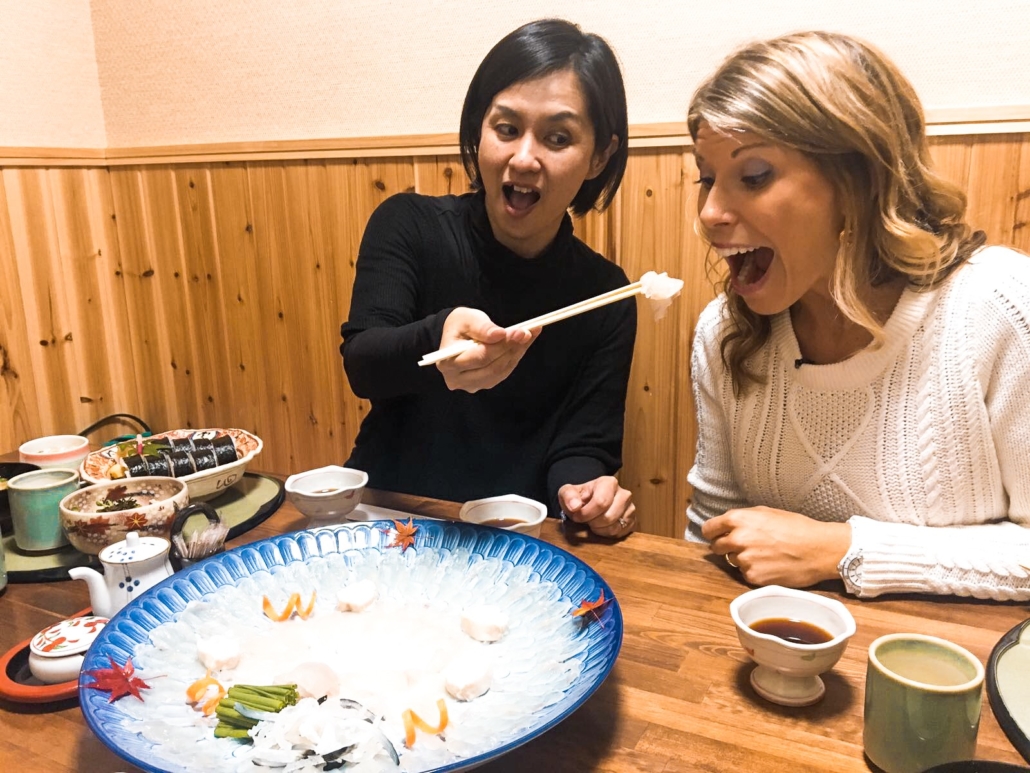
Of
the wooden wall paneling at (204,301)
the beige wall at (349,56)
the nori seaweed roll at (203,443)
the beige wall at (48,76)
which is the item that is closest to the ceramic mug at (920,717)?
the nori seaweed roll at (203,443)

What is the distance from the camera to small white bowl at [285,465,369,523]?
Result: 3.85ft

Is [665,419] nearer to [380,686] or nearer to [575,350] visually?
[575,350]

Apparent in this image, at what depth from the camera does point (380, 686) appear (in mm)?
768

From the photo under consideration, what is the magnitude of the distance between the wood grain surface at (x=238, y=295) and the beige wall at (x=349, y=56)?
0.13 m

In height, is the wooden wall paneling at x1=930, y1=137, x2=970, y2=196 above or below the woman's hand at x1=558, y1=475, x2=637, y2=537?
above

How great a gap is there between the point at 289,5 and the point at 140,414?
1.55m

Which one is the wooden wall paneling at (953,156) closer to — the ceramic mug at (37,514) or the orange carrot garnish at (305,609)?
the orange carrot garnish at (305,609)

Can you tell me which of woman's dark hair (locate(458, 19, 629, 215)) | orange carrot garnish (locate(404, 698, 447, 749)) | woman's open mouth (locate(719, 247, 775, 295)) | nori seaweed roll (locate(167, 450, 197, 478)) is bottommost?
orange carrot garnish (locate(404, 698, 447, 749))

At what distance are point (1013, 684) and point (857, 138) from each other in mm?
689

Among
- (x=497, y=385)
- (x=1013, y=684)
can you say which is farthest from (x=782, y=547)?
(x=497, y=385)

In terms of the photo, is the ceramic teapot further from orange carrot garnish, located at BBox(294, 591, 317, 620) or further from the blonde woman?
the blonde woman

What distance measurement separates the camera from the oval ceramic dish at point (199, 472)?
1.34 m

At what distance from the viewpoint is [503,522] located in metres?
1.14

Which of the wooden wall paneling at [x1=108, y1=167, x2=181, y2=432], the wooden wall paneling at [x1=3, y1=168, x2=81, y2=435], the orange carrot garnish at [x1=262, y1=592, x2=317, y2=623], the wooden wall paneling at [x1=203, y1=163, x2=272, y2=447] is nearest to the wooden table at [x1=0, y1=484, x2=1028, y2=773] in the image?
the orange carrot garnish at [x1=262, y1=592, x2=317, y2=623]
